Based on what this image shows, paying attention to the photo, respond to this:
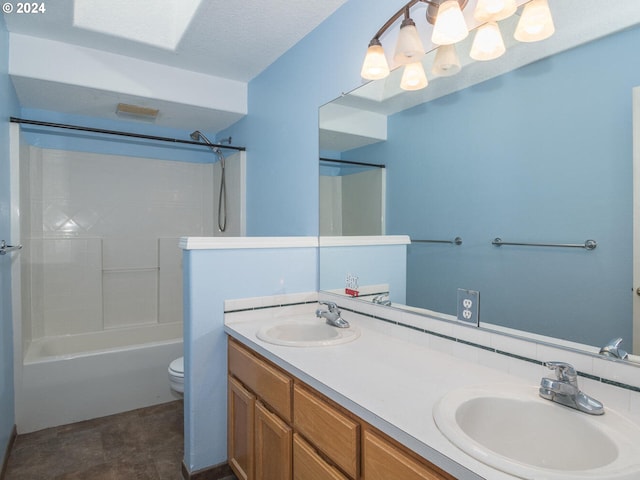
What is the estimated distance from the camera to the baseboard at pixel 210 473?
1844 millimetres

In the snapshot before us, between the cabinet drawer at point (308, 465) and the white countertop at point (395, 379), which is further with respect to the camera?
the cabinet drawer at point (308, 465)

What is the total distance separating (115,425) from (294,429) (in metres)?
1.80

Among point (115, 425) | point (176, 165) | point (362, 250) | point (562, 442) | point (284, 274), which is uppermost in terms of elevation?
point (176, 165)

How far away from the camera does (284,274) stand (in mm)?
2059

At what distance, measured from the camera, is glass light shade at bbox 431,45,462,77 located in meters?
1.44

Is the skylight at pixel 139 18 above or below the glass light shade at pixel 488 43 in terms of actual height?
above

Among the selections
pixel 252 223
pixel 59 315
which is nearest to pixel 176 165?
pixel 252 223

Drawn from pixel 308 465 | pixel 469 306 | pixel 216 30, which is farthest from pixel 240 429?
pixel 216 30

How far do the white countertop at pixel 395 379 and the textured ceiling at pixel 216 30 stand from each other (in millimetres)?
1696

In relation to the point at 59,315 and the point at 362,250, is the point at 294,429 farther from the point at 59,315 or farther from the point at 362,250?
the point at 59,315

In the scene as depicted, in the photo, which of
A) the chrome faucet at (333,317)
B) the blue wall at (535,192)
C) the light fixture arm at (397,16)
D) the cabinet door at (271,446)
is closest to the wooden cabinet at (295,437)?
the cabinet door at (271,446)

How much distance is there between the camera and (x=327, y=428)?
1139 mm

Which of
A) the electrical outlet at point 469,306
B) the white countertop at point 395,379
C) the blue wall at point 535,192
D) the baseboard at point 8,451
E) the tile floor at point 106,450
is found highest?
the blue wall at point 535,192

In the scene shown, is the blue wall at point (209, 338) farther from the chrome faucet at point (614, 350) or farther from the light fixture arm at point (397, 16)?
the chrome faucet at point (614, 350)
